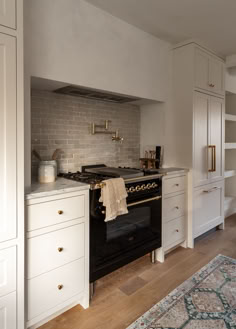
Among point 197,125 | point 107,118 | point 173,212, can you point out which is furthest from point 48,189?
point 197,125

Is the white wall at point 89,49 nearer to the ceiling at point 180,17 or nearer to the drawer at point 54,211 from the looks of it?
the ceiling at point 180,17

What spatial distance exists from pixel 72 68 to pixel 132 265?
208 centimetres

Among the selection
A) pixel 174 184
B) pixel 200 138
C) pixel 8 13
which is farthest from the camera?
pixel 200 138

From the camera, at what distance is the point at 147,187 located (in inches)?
93.1

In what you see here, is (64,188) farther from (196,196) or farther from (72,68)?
(196,196)

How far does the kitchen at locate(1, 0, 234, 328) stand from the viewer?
69.3 inches

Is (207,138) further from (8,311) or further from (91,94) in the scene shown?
(8,311)

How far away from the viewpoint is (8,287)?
4.65ft

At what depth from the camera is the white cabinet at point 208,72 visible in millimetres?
2922

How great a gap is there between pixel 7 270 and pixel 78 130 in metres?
1.56

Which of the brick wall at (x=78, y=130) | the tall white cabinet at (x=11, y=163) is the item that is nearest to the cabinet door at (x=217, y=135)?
the brick wall at (x=78, y=130)

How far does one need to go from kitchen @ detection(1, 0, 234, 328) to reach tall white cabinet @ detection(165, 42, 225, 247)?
1cm

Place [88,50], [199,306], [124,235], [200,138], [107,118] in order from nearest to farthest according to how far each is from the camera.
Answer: [199,306]
[88,50]
[124,235]
[107,118]
[200,138]

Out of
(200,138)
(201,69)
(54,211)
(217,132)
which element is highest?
(201,69)
